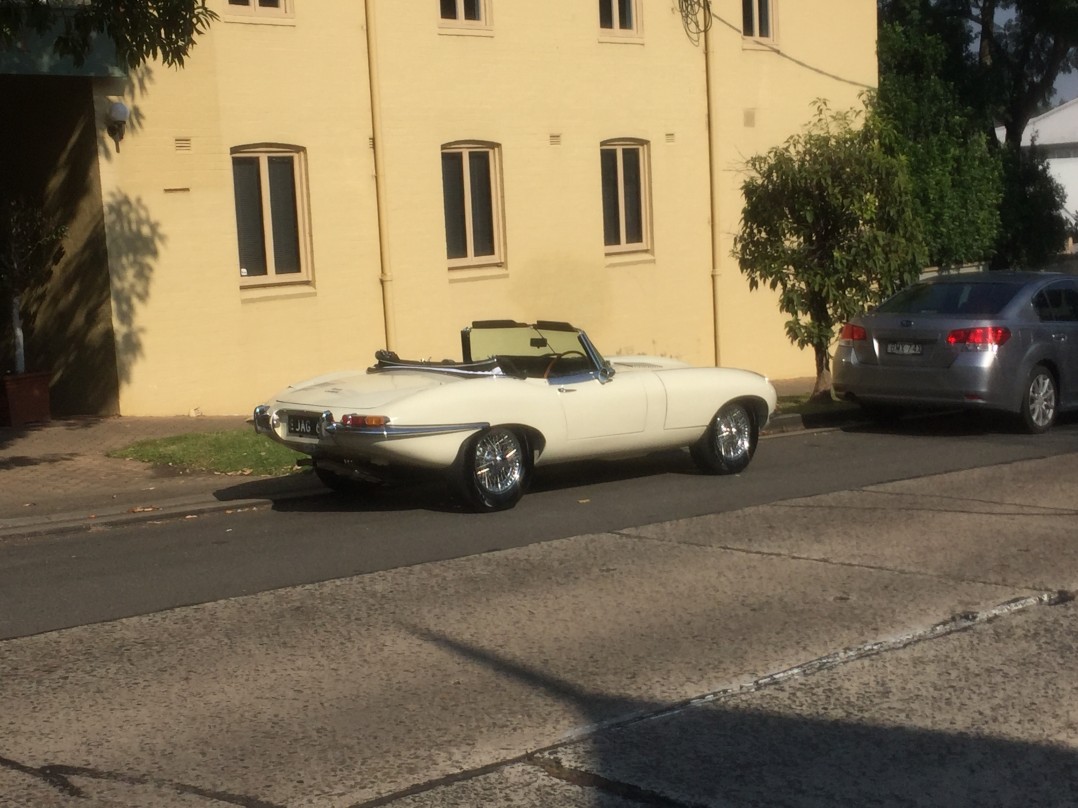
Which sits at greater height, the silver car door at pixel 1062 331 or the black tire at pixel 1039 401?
the silver car door at pixel 1062 331

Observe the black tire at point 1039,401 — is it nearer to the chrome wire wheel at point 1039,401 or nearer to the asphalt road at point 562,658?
the chrome wire wheel at point 1039,401

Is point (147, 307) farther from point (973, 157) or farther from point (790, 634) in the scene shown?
point (973, 157)

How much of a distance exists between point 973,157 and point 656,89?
38.5 feet

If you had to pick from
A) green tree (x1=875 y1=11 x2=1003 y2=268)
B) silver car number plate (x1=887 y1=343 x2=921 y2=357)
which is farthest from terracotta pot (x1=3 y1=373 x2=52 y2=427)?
green tree (x1=875 y1=11 x2=1003 y2=268)

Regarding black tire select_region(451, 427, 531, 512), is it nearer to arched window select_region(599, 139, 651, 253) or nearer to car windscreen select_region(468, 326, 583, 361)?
car windscreen select_region(468, 326, 583, 361)

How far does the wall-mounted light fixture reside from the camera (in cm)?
1524

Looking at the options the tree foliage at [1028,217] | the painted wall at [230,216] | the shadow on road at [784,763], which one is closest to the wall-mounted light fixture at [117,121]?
the painted wall at [230,216]

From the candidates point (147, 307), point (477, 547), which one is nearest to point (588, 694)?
point (477, 547)

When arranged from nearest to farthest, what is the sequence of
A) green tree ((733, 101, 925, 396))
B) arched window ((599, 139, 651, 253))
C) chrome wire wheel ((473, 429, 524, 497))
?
1. chrome wire wheel ((473, 429, 524, 497))
2. green tree ((733, 101, 925, 396))
3. arched window ((599, 139, 651, 253))

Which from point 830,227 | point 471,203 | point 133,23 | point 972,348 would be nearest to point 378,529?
point 133,23

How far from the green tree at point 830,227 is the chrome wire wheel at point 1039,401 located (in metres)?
2.53

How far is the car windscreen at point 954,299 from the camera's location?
47.9ft

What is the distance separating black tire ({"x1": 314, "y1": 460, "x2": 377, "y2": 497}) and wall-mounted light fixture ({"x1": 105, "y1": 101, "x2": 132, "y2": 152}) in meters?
5.58

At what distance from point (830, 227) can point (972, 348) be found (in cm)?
327
